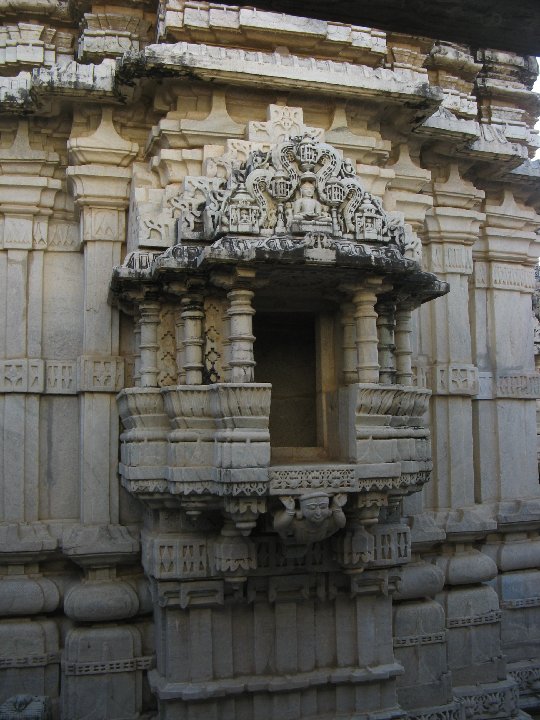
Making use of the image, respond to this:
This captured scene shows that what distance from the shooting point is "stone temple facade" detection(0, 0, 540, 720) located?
628 cm

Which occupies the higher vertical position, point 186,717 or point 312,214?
point 312,214

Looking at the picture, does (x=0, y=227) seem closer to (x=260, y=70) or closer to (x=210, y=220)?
(x=210, y=220)

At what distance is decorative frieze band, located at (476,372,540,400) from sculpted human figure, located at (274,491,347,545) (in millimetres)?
3360

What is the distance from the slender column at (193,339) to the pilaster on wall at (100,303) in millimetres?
1117

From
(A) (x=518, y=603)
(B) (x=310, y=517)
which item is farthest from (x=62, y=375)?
(A) (x=518, y=603)

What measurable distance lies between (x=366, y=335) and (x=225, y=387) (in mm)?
1314

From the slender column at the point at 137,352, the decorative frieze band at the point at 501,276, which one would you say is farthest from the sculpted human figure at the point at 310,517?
the decorative frieze band at the point at 501,276

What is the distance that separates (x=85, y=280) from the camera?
7.29 meters

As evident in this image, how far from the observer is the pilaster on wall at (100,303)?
712cm

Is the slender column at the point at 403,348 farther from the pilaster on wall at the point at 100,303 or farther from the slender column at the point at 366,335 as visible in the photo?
the pilaster on wall at the point at 100,303

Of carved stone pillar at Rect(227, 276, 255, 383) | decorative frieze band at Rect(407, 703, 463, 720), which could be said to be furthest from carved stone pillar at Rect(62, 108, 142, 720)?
decorative frieze band at Rect(407, 703, 463, 720)

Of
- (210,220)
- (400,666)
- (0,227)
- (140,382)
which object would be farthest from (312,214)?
(400,666)

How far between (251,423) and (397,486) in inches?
54.0

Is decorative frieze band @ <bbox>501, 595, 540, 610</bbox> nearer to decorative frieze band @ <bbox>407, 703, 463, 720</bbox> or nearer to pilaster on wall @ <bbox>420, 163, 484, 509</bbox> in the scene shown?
pilaster on wall @ <bbox>420, 163, 484, 509</bbox>
